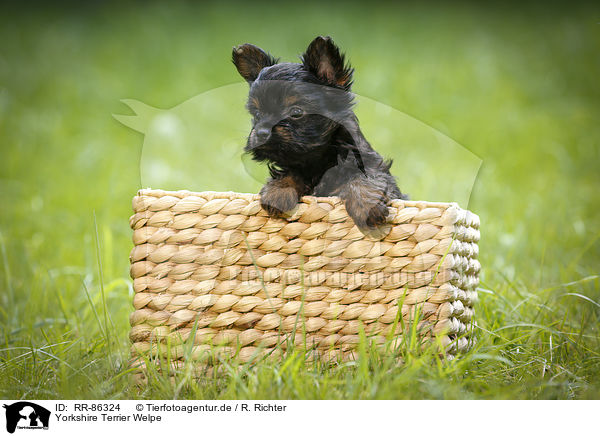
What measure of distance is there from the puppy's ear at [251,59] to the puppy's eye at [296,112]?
0.28m

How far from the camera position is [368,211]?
6.07 feet

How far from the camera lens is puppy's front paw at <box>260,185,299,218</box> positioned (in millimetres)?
1904

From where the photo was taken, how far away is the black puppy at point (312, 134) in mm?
1905

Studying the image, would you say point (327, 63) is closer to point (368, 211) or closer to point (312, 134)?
point (312, 134)

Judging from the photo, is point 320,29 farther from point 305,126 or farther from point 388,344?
point 388,344

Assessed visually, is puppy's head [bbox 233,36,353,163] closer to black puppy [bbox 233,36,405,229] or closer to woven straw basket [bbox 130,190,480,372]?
black puppy [bbox 233,36,405,229]

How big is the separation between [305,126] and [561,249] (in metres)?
2.54

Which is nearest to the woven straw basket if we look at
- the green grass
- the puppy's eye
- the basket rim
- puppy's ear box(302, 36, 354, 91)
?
the basket rim

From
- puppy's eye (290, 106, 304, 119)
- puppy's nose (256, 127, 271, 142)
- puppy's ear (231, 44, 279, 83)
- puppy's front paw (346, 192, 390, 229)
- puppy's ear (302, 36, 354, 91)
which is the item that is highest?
puppy's ear (231, 44, 279, 83)

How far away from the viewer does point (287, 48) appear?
267 cm

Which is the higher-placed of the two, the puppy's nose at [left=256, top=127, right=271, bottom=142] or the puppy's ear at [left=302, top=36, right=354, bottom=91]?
the puppy's ear at [left=302, top=36, right=354, bottom=91]
